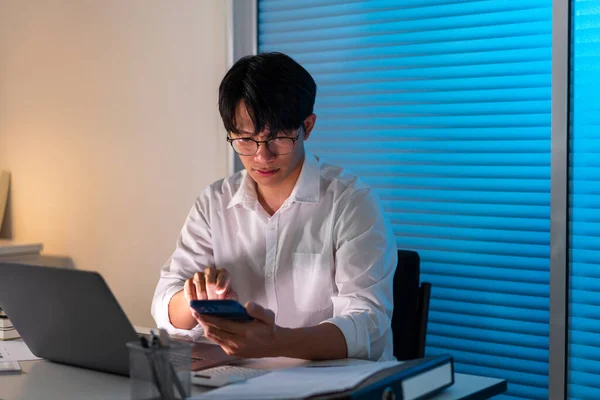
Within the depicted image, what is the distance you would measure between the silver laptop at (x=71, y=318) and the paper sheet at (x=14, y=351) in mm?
34

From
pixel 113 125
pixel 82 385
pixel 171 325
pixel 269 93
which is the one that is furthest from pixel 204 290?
pixel 113 125

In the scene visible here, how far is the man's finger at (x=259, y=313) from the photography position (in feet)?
4.76

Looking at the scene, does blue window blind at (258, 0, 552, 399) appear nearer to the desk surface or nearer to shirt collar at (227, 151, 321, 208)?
shirt collar at (227, 151, 321, 208)

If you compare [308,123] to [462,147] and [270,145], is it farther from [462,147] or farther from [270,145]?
[462,147]

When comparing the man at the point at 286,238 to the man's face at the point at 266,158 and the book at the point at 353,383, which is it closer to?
the man's face at the point at 266,158

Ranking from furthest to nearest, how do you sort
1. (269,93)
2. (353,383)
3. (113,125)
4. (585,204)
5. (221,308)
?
(113,125)
(585,204)
(269,93)
(221,308)
(353,383)

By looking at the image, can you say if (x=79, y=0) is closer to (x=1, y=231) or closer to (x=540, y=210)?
(x=1, y=231)

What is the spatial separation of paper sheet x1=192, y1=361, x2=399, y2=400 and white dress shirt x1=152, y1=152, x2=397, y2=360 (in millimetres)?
454

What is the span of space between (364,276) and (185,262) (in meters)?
0.53

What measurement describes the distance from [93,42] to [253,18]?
784mm

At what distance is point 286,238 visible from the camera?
6.76ft

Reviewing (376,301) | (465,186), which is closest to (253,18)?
(465,186)

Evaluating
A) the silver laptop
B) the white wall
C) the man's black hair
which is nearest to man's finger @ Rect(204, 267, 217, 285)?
the silver laptop

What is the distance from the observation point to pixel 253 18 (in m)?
3.03
